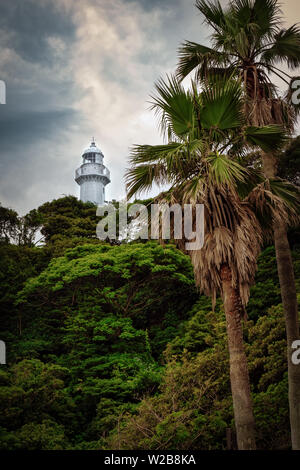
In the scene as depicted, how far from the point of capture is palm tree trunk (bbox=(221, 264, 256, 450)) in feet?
20.6

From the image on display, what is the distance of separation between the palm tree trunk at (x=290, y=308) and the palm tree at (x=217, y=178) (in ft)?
5.97

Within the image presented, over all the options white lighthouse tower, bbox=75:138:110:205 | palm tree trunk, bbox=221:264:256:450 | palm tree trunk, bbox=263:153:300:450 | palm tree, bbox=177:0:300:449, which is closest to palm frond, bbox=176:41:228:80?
palm tree, bbox=177:0:300:449

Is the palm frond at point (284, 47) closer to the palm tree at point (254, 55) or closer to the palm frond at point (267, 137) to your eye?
the palm tree at point (254, 55)

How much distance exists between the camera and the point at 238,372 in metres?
6.61

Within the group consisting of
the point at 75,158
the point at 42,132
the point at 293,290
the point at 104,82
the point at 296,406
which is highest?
the point at 75,158

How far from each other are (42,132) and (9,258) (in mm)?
6484

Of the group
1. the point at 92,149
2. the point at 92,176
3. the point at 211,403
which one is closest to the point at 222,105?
the point at 211,403

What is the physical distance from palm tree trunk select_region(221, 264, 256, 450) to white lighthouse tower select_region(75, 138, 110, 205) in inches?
1866

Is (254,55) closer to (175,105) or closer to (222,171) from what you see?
(175,105)

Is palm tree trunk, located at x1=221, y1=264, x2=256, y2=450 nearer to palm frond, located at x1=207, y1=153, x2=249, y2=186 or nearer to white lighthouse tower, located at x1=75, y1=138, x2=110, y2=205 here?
palm frond, located at x1=207, y1=153, x2=249, y2=186

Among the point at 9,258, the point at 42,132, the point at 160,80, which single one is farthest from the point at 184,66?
the point at 9,258

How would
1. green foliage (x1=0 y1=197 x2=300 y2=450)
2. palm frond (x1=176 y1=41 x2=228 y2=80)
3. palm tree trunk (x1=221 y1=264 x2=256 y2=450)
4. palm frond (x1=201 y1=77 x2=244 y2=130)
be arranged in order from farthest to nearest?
1. palm frond (x1=176 y1=41 x2=228 y2=80)
2. green foliage (x1=0 y1=197 x2=300 y2=450)
3. palm frond (x1=201 y1=77 x2=244 y2=130)
4. palm tree trunk (x1=221 y1=264 x2=256 y2=450)
